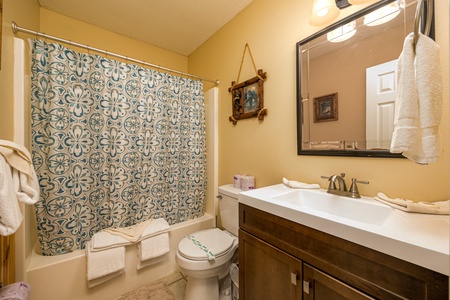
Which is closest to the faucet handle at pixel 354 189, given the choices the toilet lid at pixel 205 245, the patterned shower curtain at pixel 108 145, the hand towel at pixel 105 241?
the toilet lid at pixel 205 245

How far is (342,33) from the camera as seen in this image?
1.02 meters

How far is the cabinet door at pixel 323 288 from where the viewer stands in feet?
1.99

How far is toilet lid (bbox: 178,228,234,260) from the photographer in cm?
120

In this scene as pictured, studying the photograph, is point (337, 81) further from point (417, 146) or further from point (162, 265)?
point (162, 265)

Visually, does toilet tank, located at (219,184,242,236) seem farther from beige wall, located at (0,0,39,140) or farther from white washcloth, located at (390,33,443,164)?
beige wall, located at (0,0,39,140)

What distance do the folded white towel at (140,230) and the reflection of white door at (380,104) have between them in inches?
65.0

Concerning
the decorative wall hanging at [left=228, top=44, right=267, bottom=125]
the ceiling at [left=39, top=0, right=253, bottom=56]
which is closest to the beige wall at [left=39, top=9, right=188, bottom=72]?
the ceiling at [left=39, top=0, right=253, bottom=56]

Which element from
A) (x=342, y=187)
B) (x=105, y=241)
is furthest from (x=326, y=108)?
(x=105, y=241)

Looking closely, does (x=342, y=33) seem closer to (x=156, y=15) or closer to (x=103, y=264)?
(x=156, y=15)

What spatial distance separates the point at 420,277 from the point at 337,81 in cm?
95

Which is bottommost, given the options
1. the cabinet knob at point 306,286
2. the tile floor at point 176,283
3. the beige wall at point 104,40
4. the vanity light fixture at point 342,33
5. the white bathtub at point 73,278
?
the tile floor at point 176,283

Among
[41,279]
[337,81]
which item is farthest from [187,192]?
[337,81]

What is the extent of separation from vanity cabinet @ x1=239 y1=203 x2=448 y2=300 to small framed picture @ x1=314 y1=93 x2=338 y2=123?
694 mm

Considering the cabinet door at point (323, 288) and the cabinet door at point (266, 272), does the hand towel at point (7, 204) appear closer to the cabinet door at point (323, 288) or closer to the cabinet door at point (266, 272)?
the cabinet door at point (266, 272)
